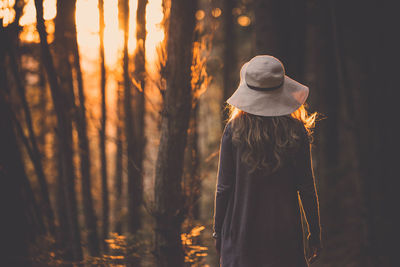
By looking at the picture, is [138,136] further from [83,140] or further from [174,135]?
[174,135]

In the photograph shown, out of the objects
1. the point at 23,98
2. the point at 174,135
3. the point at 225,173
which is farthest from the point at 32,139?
the point at 225,173

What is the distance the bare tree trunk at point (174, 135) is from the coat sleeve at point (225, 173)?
1.34 m

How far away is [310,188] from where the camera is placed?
7.75 ft

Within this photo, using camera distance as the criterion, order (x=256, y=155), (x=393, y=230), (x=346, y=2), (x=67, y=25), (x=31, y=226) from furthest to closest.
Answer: (x=346, y=2)
(x=393, y=230)
(x=67, y=25)
(x=31, y=226)
(x=256, y=155)

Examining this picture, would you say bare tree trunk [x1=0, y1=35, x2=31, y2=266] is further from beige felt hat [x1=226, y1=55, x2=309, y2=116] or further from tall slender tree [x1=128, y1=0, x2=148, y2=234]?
beige felt hat [x1=226, y1=55, x2=309, y2=116]

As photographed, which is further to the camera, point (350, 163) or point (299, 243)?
point (350, 163)

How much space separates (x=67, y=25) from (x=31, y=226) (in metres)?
3.17

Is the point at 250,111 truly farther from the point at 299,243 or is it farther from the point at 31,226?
the point at 31,226

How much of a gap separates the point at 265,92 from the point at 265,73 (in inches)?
5.4

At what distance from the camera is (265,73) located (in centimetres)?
232

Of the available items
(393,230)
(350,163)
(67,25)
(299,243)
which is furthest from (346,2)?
(350,163)

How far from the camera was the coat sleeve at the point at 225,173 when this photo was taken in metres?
2.39

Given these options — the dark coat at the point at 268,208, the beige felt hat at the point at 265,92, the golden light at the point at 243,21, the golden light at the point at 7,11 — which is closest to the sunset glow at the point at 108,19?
the golden light at the point at 7,11

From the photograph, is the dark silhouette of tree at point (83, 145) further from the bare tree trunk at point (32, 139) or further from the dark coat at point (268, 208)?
the dark coat at point (268, 208)
